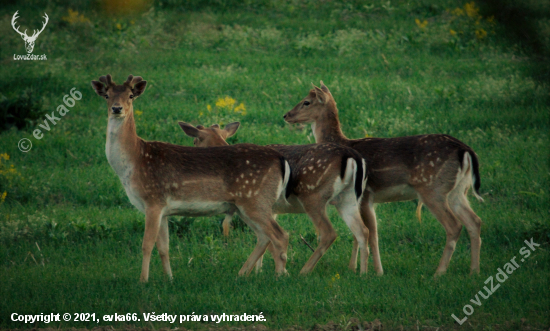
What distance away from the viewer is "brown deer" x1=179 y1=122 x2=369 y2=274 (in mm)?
6980

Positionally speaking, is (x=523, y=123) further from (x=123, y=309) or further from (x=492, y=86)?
(x=123, y=309)

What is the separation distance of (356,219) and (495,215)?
8.04ft

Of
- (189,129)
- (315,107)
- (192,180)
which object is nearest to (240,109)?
(315,107)

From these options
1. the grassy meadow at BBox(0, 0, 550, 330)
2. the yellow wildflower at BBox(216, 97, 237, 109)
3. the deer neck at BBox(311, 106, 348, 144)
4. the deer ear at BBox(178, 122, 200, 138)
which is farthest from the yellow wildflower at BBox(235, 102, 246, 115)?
the deer ear at BBox(178, 122, 200, 138)

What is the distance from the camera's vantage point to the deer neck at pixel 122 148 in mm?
6816

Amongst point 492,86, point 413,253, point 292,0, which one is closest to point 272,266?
point 413,253

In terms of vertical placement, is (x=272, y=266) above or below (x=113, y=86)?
below

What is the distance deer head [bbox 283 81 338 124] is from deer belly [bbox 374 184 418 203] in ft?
5.89

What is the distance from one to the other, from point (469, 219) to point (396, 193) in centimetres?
90

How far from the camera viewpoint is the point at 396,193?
296 inches

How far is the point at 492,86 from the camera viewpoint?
42.2 feet

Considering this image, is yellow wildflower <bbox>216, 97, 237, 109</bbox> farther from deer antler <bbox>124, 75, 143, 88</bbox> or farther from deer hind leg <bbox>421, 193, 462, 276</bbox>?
deer hind leg <bbox>421, 193, 462, 276</bbox>

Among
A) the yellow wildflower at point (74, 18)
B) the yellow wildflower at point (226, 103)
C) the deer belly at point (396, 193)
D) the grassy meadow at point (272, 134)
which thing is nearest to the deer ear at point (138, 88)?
the grassy meadow at point (272, 134)

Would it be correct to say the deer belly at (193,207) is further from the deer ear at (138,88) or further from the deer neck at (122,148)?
the deer ear at (138,88)
